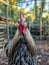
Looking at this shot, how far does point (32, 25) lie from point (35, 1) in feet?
4.76

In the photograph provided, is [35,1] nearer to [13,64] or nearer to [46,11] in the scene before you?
[46,11]

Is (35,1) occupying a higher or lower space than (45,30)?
higher

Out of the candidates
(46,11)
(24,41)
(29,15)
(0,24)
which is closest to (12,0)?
(29,15)

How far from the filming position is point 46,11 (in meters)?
11.2

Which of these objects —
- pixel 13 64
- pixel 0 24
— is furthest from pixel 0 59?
pixel 0 24

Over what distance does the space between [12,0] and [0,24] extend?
4243mm

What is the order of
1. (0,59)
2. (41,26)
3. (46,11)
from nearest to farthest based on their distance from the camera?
(0,59), (41,26), (46,11)

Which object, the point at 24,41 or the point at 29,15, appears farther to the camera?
the point at 29,15

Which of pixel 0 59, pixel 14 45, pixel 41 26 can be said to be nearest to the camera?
pixel 14 45

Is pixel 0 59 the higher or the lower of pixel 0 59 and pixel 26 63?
the lower

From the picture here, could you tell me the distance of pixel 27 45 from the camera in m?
2.83

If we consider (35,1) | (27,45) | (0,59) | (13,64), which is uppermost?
(35,1)

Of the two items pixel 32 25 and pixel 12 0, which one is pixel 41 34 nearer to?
pixel 32 25

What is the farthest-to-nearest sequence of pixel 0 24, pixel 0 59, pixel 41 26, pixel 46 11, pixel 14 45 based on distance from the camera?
pixel 46 11 < pixel 41 26 < pixel 0 24 < pixel 0 59 < pixel 14 45
